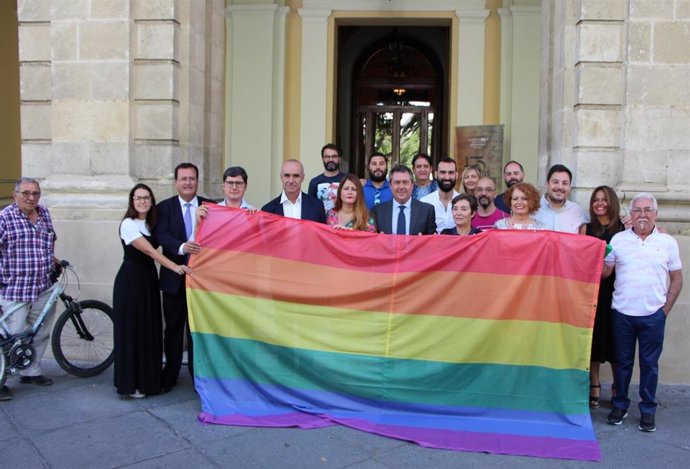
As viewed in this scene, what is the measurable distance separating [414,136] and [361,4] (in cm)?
506

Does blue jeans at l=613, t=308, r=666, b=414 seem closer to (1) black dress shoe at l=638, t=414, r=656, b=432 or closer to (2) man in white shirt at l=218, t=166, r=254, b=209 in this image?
(1) black dress shoe at l=638, t=414, r=656, b=432

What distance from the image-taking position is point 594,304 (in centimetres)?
521

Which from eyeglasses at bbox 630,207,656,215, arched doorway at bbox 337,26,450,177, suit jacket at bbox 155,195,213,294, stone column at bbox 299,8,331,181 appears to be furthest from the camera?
arched doorway at bbox 337,26,450,177

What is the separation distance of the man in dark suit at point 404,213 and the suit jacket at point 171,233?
68.5 inches

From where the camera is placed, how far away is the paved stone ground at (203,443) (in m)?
4.68

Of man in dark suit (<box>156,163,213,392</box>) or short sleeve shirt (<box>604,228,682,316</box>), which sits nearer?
short sleeve shirt (<box>604,228,682,316</box>)

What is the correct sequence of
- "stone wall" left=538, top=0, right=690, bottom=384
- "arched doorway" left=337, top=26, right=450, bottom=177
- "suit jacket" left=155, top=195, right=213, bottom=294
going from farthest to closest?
1. "arched doorway" left=337, top=26, right=450, bottom=177
2. "stone wall" left=538, top=0, right=690, bottom=384
3. "suit jacket" left=155, top=195, right=213, bottom=294

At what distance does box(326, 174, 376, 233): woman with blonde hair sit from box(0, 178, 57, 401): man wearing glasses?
2.68 m

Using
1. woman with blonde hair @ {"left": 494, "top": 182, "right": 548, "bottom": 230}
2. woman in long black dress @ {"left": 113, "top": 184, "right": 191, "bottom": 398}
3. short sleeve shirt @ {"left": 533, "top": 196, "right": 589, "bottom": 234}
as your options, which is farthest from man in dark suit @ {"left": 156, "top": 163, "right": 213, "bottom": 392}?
short sleeve shirt @ {"left": 533, "top": 196, "right": 589, "bottom": 234}

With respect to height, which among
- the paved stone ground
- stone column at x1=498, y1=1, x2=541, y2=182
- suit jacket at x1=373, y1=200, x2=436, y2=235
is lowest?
the paved stone ground

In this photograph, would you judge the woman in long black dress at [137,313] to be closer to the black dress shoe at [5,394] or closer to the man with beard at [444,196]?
the black dress shoe at [5,394]

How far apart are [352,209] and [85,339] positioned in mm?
2894

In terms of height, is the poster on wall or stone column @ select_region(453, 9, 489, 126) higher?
stone column @ select_region(453, 9, 489, 126)

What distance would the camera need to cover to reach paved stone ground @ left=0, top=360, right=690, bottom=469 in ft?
15.3
